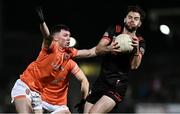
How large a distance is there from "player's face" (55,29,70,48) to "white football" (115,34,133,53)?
0.96 m

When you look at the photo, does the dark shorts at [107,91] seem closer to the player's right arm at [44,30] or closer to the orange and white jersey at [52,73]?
the orange and white jersey at [52,73]

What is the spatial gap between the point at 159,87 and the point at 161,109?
10.5ft

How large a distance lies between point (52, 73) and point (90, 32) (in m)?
13.1

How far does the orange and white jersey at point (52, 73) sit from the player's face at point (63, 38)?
0.09 meters

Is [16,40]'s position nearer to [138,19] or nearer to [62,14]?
[62,14]

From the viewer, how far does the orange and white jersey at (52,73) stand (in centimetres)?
1086

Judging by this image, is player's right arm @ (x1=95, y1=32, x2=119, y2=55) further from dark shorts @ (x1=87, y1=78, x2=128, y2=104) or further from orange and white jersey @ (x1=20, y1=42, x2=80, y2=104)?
orange and white jersey @ (x1=20, y1=42, x2=80, y2=104)

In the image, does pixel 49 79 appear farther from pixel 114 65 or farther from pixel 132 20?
pixel 132 20

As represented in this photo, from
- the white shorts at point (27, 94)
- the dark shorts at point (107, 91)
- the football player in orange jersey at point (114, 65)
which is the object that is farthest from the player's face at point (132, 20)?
the white shorts at point (27, 94)

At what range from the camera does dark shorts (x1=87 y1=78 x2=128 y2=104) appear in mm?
10547

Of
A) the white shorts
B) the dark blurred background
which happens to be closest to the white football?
the white shorts

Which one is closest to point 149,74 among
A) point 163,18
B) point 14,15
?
point 163,18

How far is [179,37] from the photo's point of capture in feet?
80.3

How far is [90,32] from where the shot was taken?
23969 mm
